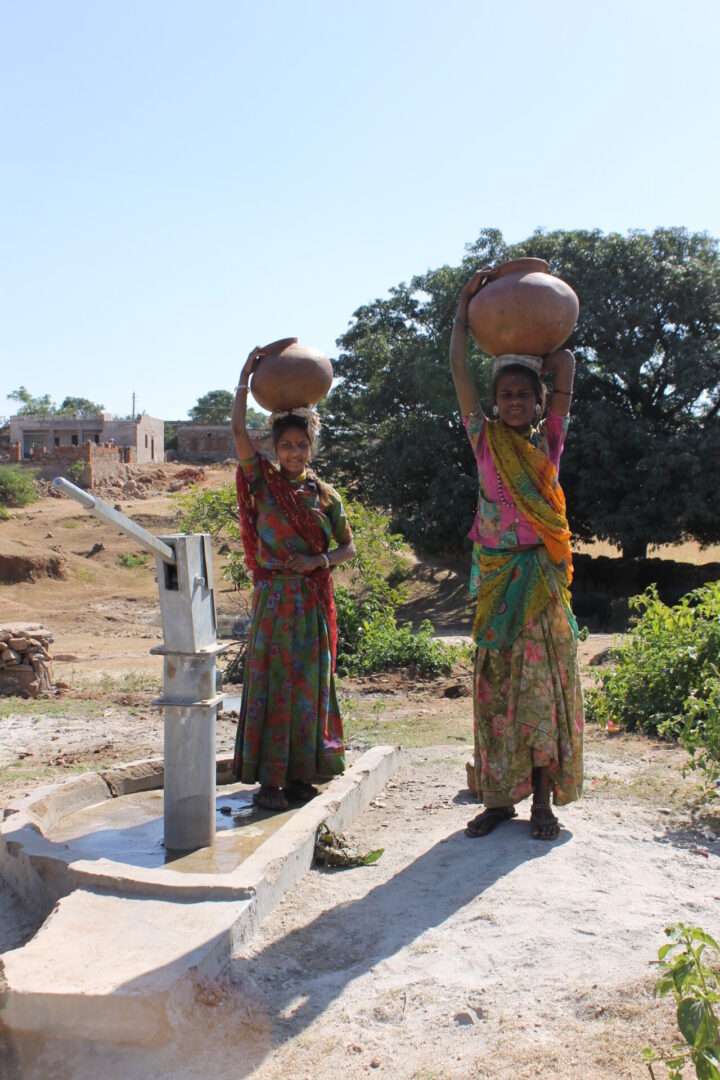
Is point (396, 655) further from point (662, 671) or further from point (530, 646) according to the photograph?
point (530, 646)

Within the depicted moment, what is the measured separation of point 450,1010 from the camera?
261 cm

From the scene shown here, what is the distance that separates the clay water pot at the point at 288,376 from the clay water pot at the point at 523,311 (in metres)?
0.72

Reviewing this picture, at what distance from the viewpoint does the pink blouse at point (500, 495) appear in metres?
3.79

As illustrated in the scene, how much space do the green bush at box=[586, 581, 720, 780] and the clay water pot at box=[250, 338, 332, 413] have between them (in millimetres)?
2965

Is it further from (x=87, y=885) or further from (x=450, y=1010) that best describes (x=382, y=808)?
(x=450, y=1010)

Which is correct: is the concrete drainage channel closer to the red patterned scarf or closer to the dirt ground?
the dirt ground

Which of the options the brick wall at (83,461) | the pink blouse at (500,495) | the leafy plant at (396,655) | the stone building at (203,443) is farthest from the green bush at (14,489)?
the pink blouse at (500,495)

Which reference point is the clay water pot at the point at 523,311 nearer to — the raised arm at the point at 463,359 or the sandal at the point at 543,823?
the raised arm at the point at 463,359

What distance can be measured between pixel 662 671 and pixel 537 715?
2.79 metres

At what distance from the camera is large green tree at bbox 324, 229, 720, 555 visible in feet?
53.4

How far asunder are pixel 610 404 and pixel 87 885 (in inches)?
600

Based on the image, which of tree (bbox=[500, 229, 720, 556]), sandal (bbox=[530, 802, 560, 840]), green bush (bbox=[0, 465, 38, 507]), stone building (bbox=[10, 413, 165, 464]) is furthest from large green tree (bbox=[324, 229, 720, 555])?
stone building (bbox=[10, 413, 165, 464])

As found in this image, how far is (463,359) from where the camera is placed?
3.89m

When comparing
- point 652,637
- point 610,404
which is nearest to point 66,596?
point 610,404
